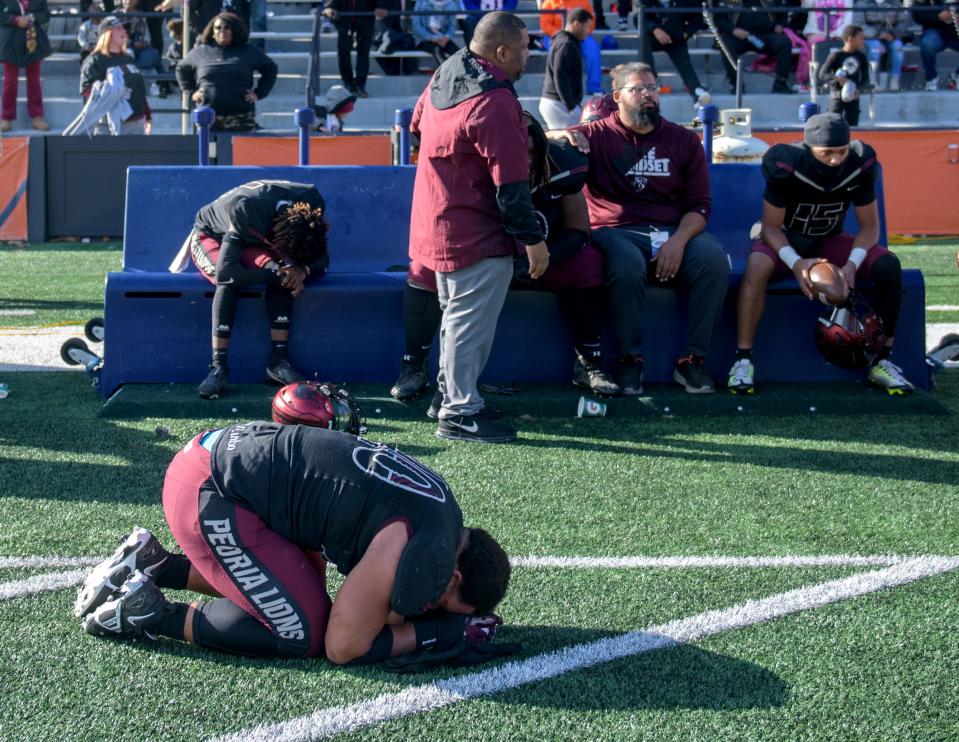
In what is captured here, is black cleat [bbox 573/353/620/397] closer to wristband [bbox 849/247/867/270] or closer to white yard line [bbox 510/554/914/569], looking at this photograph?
wristband [bbox 849/247/867/270]

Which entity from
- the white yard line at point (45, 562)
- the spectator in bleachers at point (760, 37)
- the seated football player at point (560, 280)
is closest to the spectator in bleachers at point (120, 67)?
the spectator in bleachers at point (760, 37)

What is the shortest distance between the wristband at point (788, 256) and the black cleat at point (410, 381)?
81.5 inches

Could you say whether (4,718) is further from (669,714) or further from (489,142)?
(489,142)

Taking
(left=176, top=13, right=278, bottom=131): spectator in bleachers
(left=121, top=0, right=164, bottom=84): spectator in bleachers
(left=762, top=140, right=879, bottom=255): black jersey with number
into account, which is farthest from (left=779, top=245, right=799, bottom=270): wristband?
(left=121, top=0, right=164, bottom=84): spectator in bleachers

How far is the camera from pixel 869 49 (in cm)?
1903

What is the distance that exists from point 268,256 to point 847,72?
37.8ft

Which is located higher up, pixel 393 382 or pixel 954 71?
pixel 954 71

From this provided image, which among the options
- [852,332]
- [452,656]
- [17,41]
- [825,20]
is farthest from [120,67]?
[452,656]

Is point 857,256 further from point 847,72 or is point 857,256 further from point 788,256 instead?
point 847,72

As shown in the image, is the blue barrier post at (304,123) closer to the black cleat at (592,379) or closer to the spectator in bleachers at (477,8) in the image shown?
the black cleat at (592,379)

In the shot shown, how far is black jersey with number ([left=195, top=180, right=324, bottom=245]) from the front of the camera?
A: 714 cm

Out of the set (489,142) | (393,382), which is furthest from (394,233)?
(489,142)

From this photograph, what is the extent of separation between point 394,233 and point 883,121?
41.7 ft

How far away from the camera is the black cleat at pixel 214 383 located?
7.12 metres
